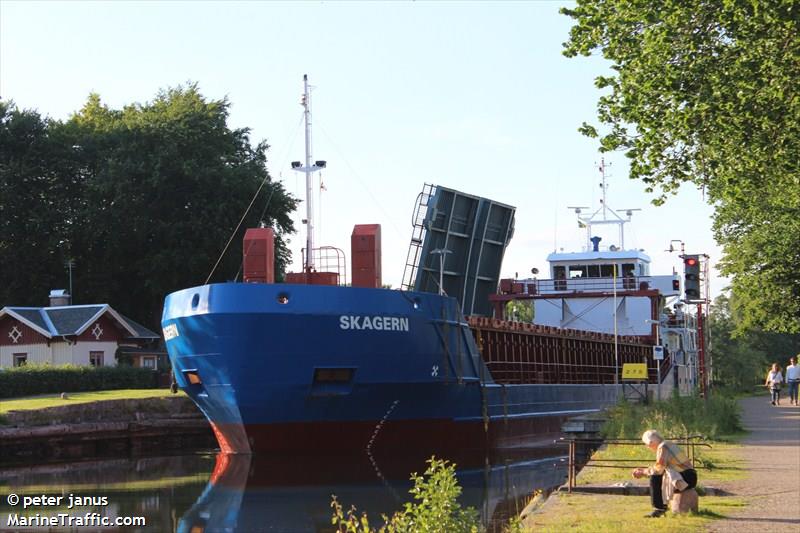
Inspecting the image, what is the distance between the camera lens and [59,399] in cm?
3531

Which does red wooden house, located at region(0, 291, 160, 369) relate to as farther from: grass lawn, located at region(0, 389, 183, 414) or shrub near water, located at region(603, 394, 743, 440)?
shrub near water, located at region(603, 394, 743, 440)

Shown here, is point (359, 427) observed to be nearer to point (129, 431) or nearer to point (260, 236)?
point (260, 236)

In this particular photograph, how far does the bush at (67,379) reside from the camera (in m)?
38.7

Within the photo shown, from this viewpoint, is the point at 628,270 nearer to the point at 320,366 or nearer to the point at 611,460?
the point at 320,366

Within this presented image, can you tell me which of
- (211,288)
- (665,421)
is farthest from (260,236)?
(665,421)

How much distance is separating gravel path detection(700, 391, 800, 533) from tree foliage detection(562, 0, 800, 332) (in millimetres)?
4280

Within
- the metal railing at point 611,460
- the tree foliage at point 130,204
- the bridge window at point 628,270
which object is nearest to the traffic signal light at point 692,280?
the metal railing at point 611,460

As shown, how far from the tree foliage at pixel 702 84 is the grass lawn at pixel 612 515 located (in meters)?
5.11

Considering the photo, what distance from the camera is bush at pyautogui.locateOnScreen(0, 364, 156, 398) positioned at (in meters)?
38.7

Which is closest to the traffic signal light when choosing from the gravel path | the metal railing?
the gravel path

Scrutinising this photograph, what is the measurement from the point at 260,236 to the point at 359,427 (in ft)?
21.6

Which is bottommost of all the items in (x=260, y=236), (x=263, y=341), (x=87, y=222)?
(x=263, y=341)

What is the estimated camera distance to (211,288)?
24406mm

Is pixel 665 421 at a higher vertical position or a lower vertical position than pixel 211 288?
lower
